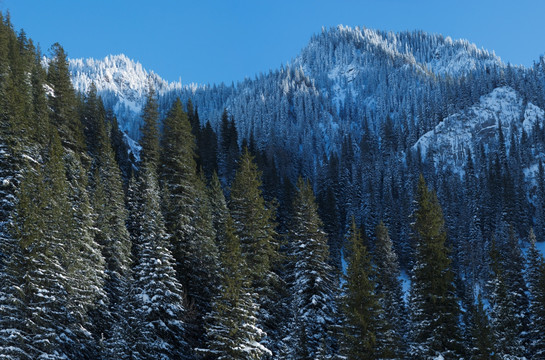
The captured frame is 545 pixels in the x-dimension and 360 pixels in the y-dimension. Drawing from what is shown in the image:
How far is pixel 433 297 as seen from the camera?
90.2ft

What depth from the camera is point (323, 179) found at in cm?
12438

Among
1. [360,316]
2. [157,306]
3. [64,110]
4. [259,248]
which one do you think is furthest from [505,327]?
[64,110]

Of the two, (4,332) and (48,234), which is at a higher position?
(48,234)

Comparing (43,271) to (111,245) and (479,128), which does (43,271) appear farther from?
(479,128)

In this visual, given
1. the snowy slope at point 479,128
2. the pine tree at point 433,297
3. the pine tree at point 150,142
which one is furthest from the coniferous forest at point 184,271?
the snowy slope at point 479,128

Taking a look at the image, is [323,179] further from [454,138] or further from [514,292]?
[514,292]

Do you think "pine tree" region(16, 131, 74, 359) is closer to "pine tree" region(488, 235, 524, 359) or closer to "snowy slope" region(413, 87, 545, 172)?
"pine tree" region(488, 235, 524, 359)

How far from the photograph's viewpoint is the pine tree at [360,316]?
25797 mm

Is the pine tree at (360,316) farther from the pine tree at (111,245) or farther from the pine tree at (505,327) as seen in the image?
the pine tree at (111,245)

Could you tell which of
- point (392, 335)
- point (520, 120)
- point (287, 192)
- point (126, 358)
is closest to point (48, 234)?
point (126, 358)

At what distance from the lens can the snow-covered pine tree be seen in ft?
95.7

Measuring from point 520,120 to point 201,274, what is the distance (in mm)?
163678

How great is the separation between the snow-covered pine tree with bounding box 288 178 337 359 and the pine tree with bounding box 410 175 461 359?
5.49 meters

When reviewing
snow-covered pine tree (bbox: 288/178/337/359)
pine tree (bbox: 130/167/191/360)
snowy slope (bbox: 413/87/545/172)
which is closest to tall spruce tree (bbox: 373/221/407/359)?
snow-covered pine tree (bbox: 288/178/337/359)
